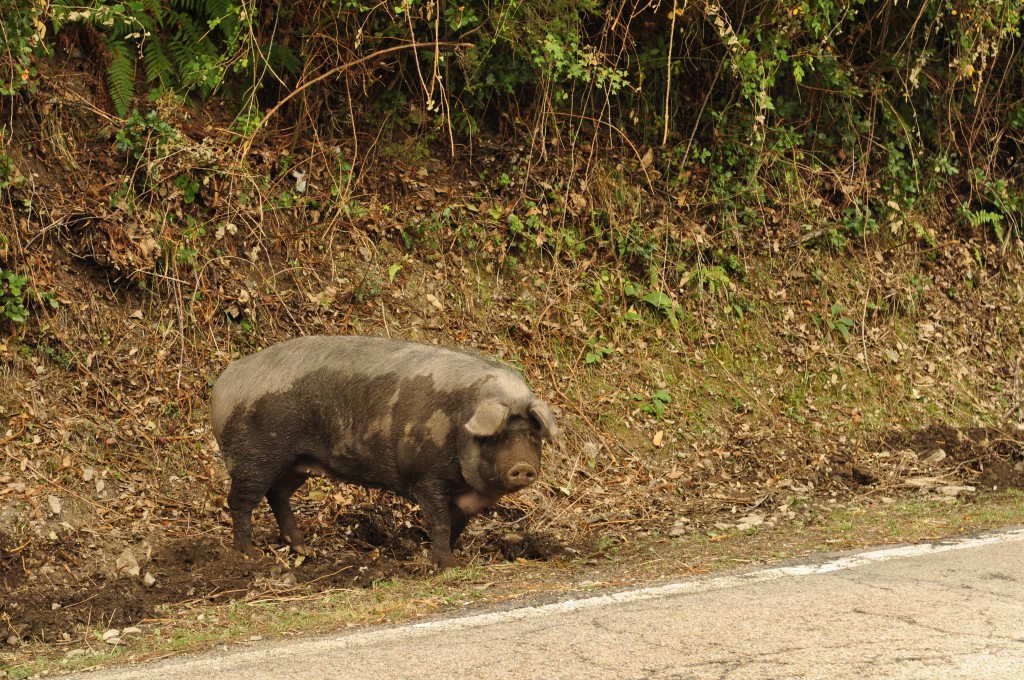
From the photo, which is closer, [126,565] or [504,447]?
[504,447]

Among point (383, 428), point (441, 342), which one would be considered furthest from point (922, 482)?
point (383, 428)

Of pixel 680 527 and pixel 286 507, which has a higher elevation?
pixel 286 507

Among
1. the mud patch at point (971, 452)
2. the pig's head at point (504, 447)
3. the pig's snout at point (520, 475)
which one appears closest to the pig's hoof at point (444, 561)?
the pig's head at point (504, 447)

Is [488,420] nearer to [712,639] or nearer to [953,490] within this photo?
[712,639]

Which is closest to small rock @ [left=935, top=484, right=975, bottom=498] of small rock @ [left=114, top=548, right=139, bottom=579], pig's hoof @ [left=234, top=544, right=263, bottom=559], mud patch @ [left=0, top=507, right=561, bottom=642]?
mud patch @ [left=0, top=507, right=561, bottom=642]

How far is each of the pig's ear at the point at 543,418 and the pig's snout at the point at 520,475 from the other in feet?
0.75

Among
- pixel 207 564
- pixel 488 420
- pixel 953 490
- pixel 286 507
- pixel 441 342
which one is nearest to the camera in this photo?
pixel 488 420

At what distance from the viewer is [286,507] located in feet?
23.9

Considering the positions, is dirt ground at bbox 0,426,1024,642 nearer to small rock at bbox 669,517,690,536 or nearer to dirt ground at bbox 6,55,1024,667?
dirt ground at bbox 6,55,1024,667

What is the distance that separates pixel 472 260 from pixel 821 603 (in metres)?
5.92

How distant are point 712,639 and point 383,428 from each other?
2580mm

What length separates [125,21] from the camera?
344 inches

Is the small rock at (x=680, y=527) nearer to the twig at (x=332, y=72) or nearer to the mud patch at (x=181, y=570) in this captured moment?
the mud patch at (x=181, y=570)

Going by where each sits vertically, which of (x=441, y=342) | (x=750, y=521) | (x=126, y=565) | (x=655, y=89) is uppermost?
(x=655, y=89)
